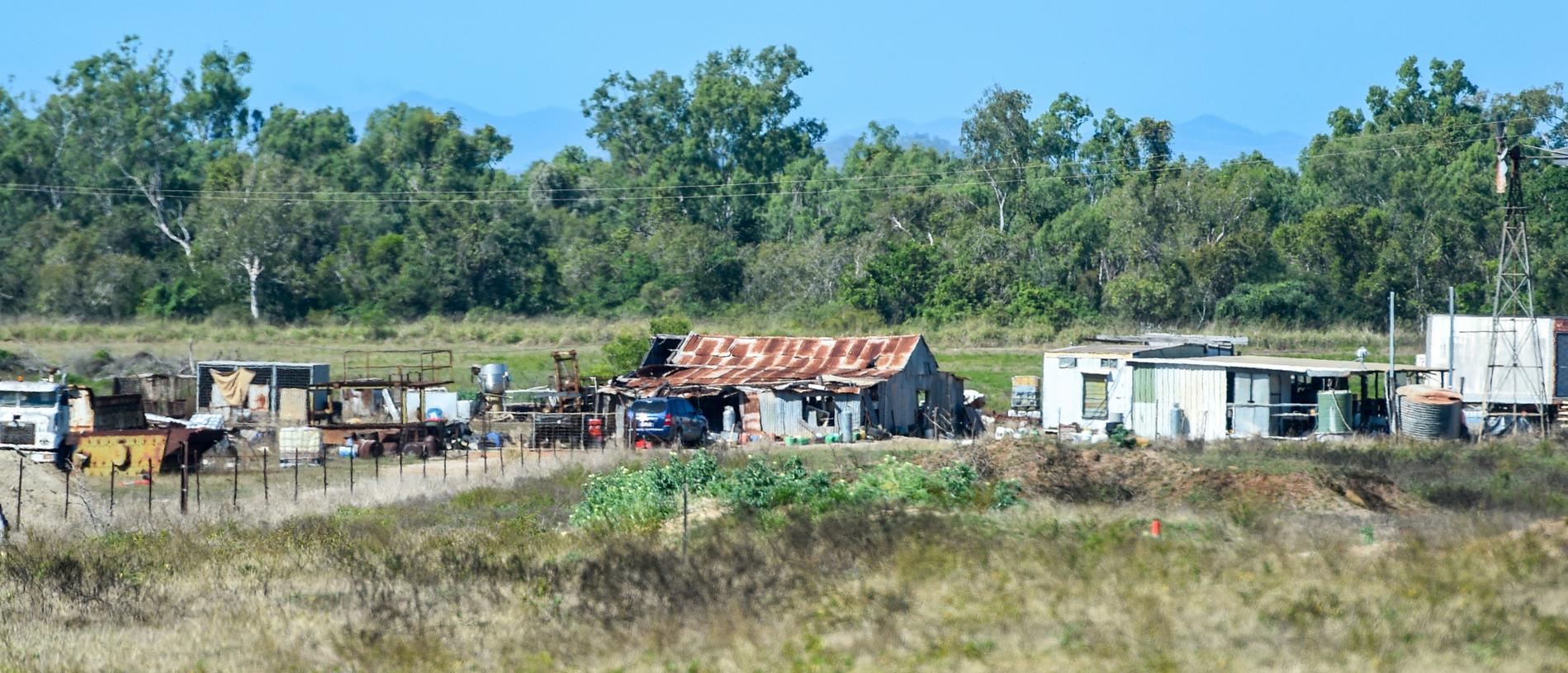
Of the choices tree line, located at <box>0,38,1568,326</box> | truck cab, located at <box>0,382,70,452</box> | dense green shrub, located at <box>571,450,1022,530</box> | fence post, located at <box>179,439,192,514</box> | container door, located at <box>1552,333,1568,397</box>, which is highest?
tree line, located at <box>0,38,1568,326</box>

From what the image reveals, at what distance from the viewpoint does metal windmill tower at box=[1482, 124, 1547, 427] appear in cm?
3966

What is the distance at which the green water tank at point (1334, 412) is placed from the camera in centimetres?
3772

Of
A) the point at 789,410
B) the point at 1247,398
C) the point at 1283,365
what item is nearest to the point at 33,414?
the point at 789,410

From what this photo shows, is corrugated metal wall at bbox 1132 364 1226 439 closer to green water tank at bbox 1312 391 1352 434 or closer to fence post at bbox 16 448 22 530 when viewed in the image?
green water tank at bbox 1312 391 1352 434

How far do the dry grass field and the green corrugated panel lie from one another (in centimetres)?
1333

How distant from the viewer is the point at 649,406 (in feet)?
131

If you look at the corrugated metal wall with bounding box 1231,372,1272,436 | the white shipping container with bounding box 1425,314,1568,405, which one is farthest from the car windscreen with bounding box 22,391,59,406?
the white shipping container with bounding box 1425,314,1568,405

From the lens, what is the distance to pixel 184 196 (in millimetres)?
87938

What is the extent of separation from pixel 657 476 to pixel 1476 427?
Answer: 22.7m

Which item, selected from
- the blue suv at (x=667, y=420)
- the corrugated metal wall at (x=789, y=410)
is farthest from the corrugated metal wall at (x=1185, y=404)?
the blue suv at (x=667, y=420)

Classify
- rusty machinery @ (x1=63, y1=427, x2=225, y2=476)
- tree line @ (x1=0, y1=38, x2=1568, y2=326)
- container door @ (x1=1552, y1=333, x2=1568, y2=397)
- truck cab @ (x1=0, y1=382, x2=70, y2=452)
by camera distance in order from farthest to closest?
tree line @ (x1=0, y1=38, x2=1568, y2=326), container door @ (x1=1552, y1=333, x2=1568, y2=397), truck cab @ (x1=0, y1=382, x2=70, y2=452), rusty machinery @ (x1=63, y1=427, x2=225, y2=476)

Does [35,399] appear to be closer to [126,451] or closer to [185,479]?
[126,451]

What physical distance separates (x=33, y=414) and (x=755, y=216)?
5963 cm

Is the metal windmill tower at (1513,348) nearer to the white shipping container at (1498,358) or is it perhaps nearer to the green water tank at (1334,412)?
the white shipping container at (1498,358)
